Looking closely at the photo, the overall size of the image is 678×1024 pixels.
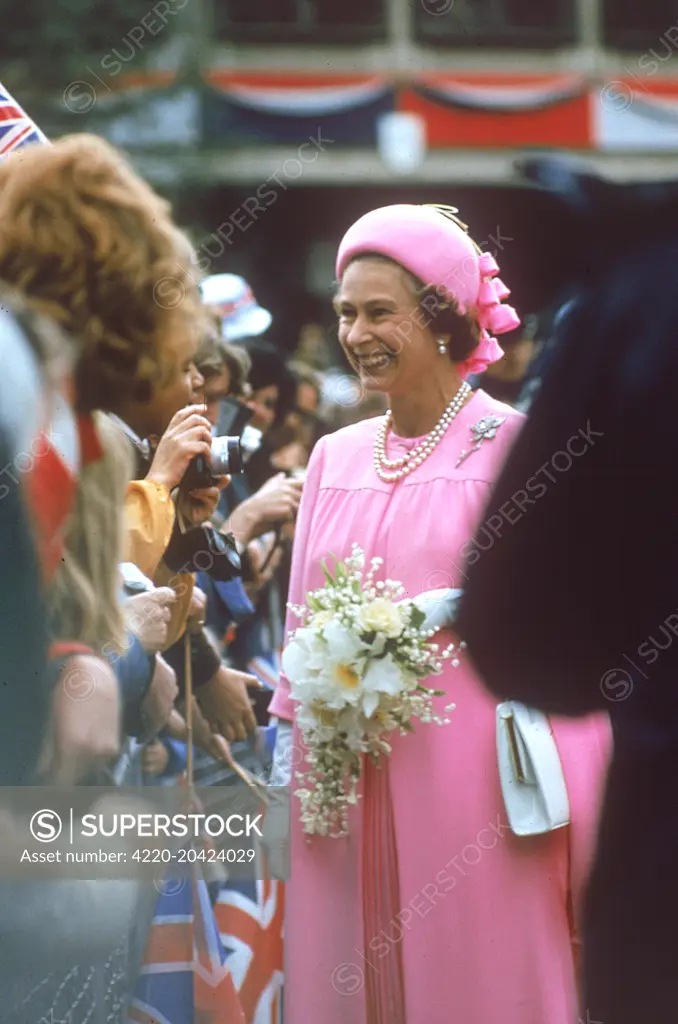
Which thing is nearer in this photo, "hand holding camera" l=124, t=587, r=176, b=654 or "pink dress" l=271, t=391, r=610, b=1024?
"pink dress" l=271, t=391, r=610, b=1024

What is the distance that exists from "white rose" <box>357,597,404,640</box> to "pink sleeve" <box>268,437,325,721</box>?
0.24 meters

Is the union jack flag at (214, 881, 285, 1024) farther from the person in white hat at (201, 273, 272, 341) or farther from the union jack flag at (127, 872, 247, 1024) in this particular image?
the person in white hat at (201, 273, 272, 341)

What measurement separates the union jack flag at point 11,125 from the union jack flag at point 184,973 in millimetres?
1655

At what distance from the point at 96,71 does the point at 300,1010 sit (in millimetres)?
2113

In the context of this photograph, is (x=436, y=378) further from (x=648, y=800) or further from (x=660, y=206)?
(x=648, y=800)

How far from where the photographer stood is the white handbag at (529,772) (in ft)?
9.44

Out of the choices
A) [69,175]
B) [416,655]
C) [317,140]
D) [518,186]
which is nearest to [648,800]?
[416,655]

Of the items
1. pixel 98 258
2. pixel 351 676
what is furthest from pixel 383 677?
pixel 98 258

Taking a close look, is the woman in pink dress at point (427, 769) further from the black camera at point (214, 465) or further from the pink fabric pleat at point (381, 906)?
the black camera at point (214, 465)

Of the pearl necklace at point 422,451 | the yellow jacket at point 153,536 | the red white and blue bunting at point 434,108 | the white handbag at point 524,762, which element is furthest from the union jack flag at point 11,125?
the white handbag at point 524,762

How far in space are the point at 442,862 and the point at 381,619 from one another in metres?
0.55

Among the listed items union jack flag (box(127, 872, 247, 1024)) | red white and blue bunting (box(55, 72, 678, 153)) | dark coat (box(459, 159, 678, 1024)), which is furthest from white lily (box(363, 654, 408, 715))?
red white and blue bunting (box(55, 72, 678, 153))

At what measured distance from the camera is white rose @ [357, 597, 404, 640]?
2.86 m

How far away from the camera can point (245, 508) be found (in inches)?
125
